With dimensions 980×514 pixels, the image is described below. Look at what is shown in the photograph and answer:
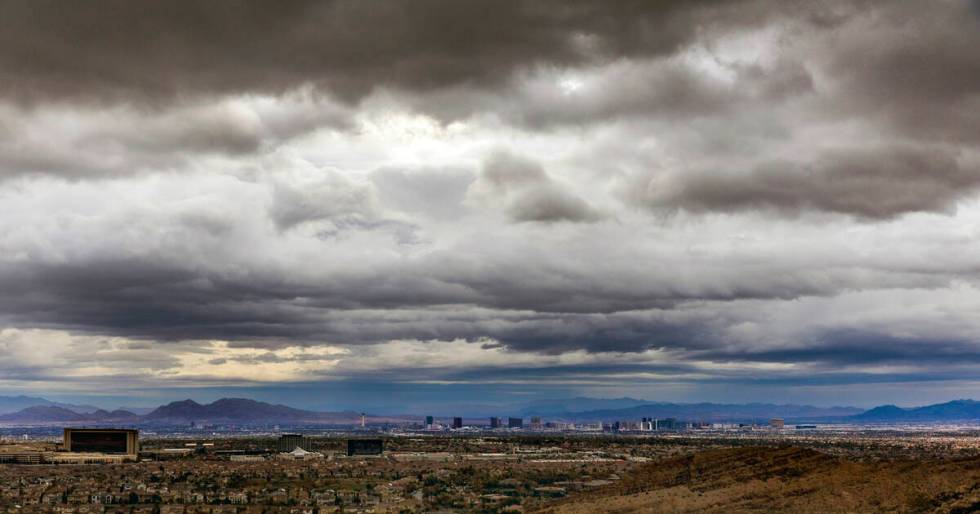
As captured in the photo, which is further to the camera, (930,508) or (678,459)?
(678,459)

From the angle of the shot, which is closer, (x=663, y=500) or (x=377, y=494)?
(x=663, y=500)

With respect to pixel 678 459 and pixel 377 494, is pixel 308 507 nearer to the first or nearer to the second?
pixel 377 494

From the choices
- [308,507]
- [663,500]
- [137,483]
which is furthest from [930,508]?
[137,483]

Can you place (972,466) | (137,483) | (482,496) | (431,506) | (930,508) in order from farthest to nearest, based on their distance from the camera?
(137,483) → (482,496) → (431,506) → (972,466) → (930,508)

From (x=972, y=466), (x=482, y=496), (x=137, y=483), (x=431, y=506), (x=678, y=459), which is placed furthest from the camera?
(x=137, y=483)

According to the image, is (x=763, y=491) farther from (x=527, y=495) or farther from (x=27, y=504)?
(x=27, y=504)

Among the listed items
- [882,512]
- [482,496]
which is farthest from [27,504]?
[882,512]
